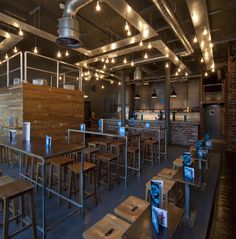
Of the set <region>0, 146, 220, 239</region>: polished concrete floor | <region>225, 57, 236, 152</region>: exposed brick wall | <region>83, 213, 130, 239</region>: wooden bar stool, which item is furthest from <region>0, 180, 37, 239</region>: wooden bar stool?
<region>225, 57, 236, 152</region>: exposed brick wall

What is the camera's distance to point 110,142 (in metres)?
4.00

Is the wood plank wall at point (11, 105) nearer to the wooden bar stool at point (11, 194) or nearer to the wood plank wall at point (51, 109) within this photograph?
the wood plank wall at point (51, 109)

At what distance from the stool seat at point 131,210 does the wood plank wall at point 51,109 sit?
349cm

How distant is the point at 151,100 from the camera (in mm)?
11328

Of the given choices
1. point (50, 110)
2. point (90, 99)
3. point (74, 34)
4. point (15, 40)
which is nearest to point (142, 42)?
point (74, 34)

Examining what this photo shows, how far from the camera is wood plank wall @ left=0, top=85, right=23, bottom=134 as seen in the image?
168 inches

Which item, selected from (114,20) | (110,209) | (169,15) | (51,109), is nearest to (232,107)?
(169,15)

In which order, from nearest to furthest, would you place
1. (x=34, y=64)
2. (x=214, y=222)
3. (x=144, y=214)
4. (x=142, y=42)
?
1. (x=144, y=214)
2. (x=214, y=222)
3. (x=142, y=42)
4. (x=34, y=64)

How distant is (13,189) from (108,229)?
1031 millimetres

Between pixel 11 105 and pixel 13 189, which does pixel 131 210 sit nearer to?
pixel 13 189

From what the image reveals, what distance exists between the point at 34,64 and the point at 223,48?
797 cm

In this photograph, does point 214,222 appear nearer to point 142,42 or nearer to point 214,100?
point 142,42

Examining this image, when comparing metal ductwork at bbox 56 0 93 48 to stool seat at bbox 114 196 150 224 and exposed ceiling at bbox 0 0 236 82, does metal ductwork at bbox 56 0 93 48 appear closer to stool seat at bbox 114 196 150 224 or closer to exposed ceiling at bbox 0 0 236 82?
exposed ceiling at bbox 0 0 236 82

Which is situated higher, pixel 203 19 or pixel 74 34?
pixel 203 19
